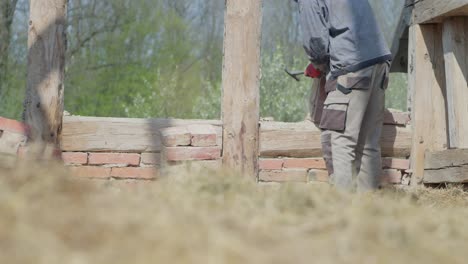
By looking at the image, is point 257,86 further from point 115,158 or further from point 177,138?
point 115,158

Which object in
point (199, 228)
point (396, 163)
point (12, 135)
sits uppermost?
point (199, 228)

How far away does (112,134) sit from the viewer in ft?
18.4

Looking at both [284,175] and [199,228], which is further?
[284,175]

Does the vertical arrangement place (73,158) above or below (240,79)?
below

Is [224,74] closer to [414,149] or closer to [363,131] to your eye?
[363,131]

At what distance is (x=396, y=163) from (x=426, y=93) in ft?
2.04

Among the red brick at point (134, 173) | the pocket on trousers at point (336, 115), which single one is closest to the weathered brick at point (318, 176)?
the pocket on trousers at point (336, 115)

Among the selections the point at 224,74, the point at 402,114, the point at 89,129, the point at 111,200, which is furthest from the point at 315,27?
the point at 111,200

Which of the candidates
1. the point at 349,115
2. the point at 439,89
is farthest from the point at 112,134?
the point at 439,89

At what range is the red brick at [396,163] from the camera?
19.5 feet

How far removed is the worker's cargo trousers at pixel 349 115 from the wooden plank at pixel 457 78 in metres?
0.60

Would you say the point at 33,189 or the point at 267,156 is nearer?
the point at 33,189

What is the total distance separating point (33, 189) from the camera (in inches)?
68.8

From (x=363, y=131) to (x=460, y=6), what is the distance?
3.73ft
